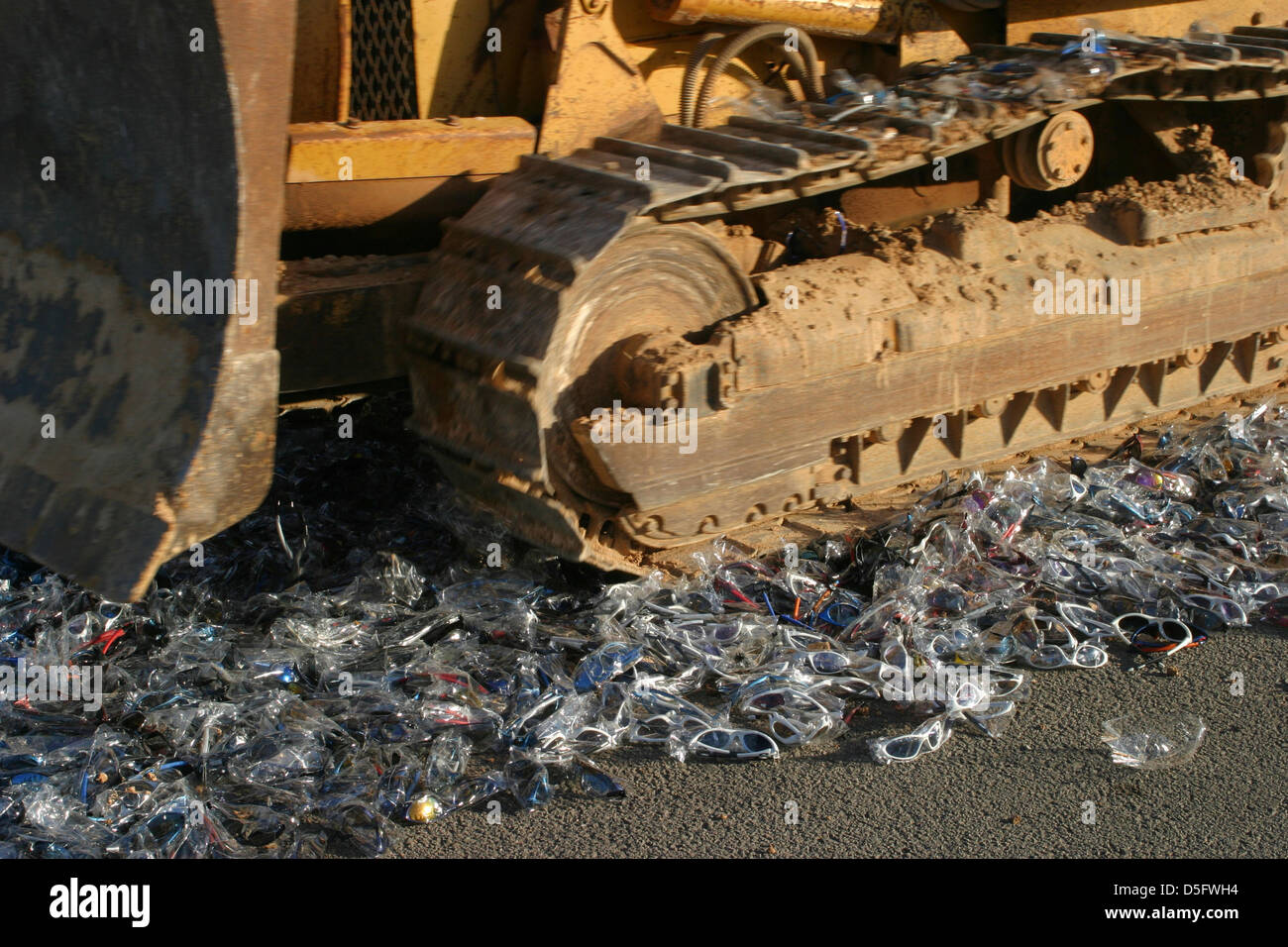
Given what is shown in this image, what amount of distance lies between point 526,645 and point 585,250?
1.10 metres

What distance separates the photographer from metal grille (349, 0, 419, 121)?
152 inches

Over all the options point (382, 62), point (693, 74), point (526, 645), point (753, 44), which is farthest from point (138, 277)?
point (753, 44)

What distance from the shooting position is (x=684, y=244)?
3775mm

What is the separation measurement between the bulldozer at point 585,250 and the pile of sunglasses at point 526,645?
12.3 inches

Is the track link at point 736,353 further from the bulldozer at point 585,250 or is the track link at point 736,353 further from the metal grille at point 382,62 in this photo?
the metal grille at point 382,62

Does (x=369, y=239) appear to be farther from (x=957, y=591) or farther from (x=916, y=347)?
(x=957, y=591)

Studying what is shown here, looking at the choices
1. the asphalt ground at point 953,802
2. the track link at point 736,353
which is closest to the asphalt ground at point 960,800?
the asphalt ground at point 953,802

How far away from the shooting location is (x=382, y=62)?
3934mm

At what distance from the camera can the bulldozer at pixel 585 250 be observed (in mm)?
3217

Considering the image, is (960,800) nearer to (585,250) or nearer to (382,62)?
(585,250)

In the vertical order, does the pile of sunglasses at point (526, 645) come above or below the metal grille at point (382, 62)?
below

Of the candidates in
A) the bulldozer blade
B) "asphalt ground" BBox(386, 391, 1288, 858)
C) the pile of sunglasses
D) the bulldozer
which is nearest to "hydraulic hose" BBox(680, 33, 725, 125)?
the bulldozer

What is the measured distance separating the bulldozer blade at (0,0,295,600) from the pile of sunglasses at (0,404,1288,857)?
445 mm

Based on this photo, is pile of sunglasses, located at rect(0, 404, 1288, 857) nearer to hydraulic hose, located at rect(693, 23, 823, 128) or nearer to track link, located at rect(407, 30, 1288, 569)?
track link, located at rect(407, 30, 1288, 569)
